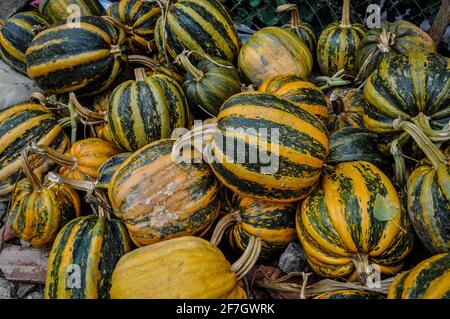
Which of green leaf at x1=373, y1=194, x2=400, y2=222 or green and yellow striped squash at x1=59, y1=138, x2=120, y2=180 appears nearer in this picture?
green leaf at x1=373, y1=194, x2=400, y2=222

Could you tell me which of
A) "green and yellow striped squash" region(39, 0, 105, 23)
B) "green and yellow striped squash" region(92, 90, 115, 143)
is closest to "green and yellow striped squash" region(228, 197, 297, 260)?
"green and yellow striped squash" region(92, 90, 115, 143)

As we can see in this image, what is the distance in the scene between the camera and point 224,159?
2.32 m

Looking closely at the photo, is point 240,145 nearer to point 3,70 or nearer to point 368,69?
point 368,69

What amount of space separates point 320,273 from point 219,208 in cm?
65

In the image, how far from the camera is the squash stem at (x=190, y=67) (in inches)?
123

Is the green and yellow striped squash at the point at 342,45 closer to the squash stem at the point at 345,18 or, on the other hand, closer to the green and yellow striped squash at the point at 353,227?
the squash stem at the point at 345,18

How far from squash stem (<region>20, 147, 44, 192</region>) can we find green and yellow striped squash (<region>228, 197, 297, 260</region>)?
3.97 feet

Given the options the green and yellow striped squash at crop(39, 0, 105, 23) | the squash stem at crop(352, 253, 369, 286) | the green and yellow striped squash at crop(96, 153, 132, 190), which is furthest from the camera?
the green and yellow striped squash at crop(39, 0, 105, 23)

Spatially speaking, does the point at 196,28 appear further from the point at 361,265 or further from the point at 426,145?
the point at 361,265

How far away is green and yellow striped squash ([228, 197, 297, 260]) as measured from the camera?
8.47ft

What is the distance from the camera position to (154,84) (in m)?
3.03

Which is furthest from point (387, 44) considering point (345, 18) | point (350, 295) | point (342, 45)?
point (350, 295)

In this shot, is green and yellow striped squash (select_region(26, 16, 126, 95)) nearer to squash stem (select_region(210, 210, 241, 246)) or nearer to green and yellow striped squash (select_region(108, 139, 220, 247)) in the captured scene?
green and yellow striped squash (select_region(108, 139, 220, 247))

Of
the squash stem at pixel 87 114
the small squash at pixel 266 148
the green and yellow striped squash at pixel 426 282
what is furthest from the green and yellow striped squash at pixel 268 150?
the squash stem at pixel 87 114
